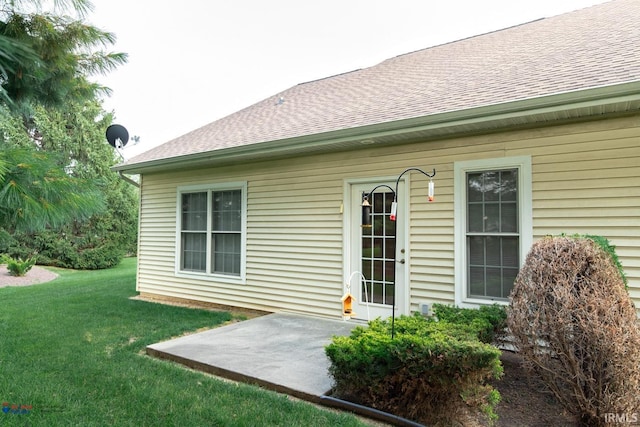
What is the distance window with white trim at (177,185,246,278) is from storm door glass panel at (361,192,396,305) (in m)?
2.26

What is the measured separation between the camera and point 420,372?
250cm

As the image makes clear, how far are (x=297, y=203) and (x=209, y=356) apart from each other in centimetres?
270

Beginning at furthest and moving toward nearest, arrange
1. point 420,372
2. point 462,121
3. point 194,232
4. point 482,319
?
point 194,232
point 462,121
point 482,319
point 420,372

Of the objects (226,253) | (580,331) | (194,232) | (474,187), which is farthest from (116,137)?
(580,331)

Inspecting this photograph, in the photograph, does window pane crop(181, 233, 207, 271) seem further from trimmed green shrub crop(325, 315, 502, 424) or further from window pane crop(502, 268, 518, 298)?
window pane crop(502, 268, 518, 298)

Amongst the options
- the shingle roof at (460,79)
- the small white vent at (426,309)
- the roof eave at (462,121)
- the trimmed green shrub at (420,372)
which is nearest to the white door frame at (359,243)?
the small white vent at (426,309)

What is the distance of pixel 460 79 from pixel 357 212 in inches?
91.5

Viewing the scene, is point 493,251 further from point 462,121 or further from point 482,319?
point 462,121

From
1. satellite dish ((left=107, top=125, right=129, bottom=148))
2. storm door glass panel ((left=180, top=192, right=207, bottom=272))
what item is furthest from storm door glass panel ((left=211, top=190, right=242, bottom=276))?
satellite dish ((left=107, top=125, right=129, bottom=148))

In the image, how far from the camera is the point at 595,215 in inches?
149

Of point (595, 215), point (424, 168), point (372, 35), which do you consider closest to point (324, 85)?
point (424, 168)

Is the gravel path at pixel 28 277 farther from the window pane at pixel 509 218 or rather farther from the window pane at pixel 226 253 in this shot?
the window pane at pixel 509 218

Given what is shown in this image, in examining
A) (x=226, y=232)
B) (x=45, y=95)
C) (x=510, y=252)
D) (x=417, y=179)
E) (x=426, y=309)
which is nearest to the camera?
(x=45, y=95)

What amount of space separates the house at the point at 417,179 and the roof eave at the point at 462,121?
0.05 feet
